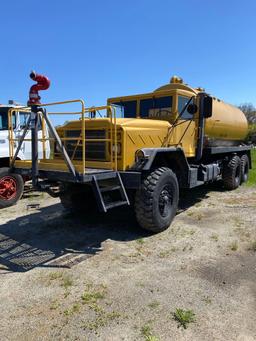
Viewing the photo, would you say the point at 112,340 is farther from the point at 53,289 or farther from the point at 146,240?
the point at 146,240

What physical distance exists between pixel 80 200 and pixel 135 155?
6.64 ft

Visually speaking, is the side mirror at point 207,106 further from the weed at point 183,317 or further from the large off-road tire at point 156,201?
the weed at point 183,317

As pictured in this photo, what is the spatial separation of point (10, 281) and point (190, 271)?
7.41 ft

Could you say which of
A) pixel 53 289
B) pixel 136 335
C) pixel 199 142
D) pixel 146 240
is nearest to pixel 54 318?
pixel 53 289

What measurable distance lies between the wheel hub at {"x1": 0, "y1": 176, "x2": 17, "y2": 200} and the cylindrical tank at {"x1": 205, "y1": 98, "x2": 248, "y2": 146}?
192 inches

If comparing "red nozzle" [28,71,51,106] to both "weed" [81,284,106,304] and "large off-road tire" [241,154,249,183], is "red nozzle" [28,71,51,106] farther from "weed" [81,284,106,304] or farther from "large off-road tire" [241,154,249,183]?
"large off-road tire" [241,154,249,183]

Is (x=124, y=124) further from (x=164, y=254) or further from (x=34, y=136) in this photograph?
(x=164, y=254)

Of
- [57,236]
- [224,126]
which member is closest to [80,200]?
[57,236]

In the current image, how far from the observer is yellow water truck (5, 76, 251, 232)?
5.09 metres

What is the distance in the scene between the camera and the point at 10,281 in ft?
13.3

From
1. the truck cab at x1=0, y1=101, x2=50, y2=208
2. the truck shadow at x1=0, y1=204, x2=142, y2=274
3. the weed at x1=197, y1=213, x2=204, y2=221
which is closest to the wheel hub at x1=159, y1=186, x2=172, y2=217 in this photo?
the truck shadow at x1=0, y1=204, x2=142, y2=274

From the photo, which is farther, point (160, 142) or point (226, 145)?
point (226, 145)

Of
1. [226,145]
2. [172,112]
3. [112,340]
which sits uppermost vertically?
[172,112]

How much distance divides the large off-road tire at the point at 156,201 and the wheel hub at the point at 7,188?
396 centimetres
